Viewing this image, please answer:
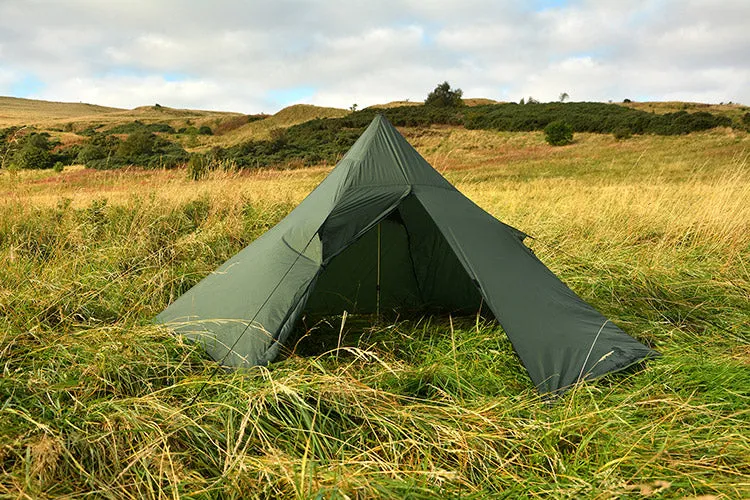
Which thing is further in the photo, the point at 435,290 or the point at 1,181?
the point at 1,181

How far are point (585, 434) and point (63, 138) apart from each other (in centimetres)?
4129

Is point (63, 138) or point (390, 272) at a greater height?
point (63, 138)

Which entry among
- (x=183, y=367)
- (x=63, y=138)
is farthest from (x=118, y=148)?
(x=183, y=367)

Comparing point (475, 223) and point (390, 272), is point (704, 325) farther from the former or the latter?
point (390, 272)

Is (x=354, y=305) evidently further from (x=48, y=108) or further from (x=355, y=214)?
(x=48, y=108)

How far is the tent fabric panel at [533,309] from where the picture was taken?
2.68 meters

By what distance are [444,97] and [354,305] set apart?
4695cm

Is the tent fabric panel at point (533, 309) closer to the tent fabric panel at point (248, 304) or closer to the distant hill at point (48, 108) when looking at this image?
the tent fabric panel at point (248, 304)

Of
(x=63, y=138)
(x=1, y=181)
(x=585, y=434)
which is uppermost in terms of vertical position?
(x=63, y=138)

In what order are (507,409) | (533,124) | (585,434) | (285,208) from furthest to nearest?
(533,124)
(285,208)
(507,409)
(585,434)

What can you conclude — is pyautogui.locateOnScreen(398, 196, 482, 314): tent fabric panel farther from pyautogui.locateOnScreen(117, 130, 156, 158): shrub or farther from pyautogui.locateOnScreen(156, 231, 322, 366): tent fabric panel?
pyautogui.locateOnScreen(117, 130, 156, 158): shrub

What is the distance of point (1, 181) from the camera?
5.89 metres

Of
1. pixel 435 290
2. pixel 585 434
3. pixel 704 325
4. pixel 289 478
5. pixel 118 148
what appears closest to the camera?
pixel 289 478

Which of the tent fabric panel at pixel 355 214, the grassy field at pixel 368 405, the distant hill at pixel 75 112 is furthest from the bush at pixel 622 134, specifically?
the distant hill at pixel 75 112
